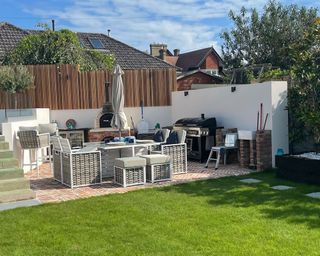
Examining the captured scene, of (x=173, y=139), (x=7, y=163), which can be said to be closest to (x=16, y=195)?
(x=7, y=163)

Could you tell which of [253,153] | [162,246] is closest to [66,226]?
[162,246]

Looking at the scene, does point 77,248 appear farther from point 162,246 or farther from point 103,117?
point 103,117

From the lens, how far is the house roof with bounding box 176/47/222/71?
3794 cm

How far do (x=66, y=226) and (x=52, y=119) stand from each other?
8540 millimetres

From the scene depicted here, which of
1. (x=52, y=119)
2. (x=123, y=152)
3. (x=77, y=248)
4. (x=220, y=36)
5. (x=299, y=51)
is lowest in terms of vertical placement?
(x=77, y=248)

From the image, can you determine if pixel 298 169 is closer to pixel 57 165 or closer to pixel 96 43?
pixel 57 165

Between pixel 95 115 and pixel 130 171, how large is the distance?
6117 millimetres

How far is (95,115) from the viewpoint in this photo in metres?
14.0

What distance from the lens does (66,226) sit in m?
5.42

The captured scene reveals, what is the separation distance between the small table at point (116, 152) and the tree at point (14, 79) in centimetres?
469

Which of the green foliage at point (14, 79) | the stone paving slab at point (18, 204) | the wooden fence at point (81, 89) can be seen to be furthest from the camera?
the wooden fence at point (81, 89)

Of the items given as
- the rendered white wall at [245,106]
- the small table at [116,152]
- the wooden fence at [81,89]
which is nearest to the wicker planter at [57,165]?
the small table at [116,152]

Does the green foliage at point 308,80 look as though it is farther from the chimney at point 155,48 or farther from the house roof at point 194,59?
the chimney at point 155,48

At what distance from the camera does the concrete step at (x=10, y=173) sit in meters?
7.42
